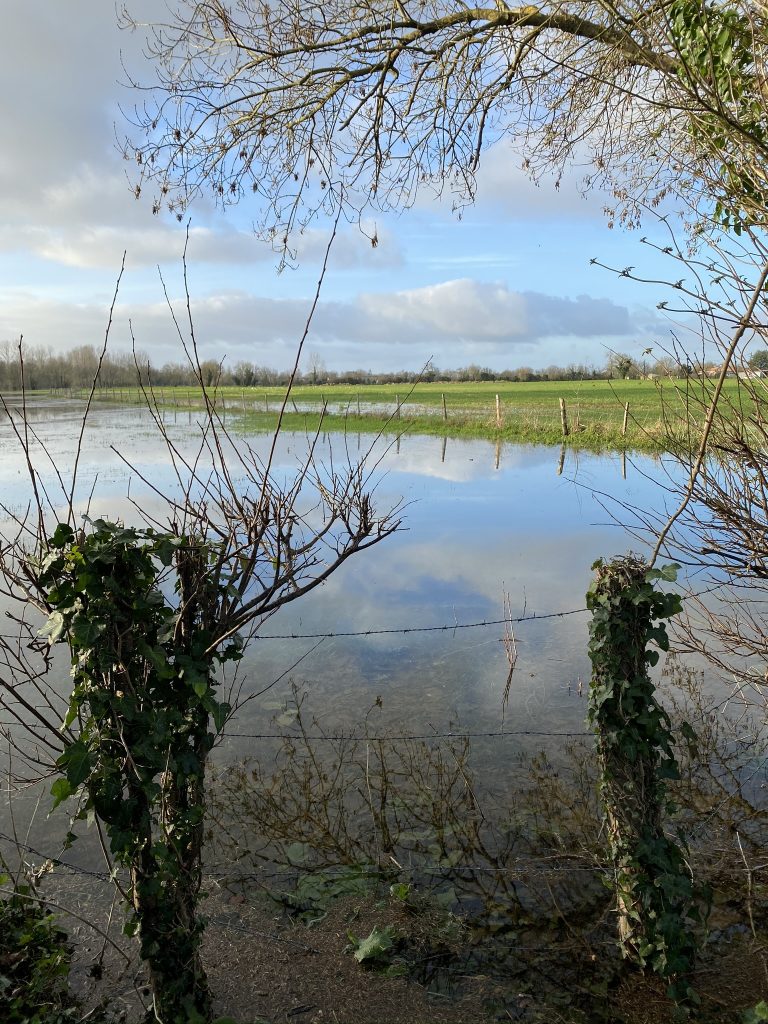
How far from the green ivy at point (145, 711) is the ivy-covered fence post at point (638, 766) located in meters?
1.81

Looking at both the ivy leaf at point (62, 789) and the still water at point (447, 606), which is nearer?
the ivy leaf at point (62, 789)

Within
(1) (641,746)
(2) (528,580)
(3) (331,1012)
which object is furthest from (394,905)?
(2) (528,580)

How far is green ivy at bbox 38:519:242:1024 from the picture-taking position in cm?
275

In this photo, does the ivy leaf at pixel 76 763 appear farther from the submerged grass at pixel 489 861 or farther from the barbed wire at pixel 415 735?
the barbed wire at pixel 415 735

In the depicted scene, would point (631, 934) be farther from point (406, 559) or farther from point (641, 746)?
point (406, 559)

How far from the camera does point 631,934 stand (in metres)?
3.63

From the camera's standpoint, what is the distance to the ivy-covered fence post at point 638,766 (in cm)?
345

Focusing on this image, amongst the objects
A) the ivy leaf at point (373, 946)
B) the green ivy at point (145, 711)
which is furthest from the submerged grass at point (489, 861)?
the green ivy at point (145, 711)

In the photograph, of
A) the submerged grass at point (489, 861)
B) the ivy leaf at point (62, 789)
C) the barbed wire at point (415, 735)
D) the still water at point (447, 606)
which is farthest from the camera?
the still water at point (447, 606)

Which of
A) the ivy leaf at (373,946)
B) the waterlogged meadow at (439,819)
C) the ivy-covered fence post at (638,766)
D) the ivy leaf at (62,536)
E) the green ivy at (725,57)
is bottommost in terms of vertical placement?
the waterlogged meadow at (439,819)

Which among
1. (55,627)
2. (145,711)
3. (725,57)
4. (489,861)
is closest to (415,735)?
(489,861)

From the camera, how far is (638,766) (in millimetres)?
3553

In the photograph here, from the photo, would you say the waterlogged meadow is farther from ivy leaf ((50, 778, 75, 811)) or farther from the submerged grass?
ivy leaf ((50, 778, 75, 811))

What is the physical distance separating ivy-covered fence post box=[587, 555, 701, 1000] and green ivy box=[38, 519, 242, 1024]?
5.93 ft
